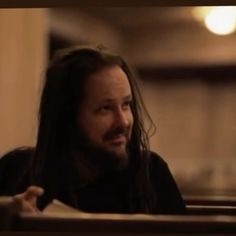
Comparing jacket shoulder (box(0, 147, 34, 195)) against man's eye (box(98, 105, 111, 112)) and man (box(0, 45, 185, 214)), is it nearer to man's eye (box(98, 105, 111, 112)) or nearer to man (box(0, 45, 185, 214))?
man (box(0, 45, 185, 214))

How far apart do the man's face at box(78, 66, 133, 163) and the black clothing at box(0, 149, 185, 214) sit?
0.17ft

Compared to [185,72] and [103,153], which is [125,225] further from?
[185,72]

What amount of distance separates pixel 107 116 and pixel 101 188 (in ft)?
0.32

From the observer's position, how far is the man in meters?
0.65

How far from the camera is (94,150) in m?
0.65

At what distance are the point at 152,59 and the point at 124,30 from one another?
0.31 m

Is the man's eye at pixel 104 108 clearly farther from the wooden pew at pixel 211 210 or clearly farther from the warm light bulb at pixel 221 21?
the warm light bulb at pixel 221 21

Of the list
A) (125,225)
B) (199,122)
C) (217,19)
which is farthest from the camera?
(199,122)

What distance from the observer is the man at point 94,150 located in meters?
0.65

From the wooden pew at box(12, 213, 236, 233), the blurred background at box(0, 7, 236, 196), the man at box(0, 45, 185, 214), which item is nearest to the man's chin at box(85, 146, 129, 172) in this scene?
the man at box(0, 45, 185, 214)

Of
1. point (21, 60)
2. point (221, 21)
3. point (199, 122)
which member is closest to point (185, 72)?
point (199, 122)

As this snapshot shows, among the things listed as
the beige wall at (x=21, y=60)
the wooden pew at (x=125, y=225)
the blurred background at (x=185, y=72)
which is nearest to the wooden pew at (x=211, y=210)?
the wooden pew at (x=125, y=225)

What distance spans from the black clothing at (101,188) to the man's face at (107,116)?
5cm

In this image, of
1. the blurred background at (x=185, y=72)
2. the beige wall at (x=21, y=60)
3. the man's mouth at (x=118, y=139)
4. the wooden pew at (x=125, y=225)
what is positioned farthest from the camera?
the blurred background at (x=185, y=72)
